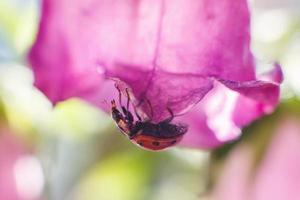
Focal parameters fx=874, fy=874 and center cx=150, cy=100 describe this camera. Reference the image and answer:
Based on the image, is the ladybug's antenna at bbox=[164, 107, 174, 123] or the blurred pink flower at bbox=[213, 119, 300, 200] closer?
the ladybug's antenna at bbox=[164, 107, 174, 123]

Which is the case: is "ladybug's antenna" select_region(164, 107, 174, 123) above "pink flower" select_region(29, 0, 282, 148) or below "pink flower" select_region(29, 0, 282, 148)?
below

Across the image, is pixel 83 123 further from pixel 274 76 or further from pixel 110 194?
pixel 274 76

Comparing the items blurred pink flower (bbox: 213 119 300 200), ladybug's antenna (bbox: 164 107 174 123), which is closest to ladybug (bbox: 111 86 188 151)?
ladybug's antenna (bbox: 164 107 174 123)

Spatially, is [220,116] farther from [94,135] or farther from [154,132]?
[94,135]

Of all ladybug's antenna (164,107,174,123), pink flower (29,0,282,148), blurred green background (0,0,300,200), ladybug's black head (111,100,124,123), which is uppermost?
pink flower (29,0,282,148)

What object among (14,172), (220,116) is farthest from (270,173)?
(14,172)

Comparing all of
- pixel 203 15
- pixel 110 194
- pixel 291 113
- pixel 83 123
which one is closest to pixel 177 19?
pixel 203 15

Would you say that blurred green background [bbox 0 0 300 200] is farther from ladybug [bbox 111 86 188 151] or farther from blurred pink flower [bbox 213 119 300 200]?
ladybug [bbox 111 86 188 151]

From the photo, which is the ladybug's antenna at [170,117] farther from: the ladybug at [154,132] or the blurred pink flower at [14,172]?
the blurred pink flower at [14,172]
